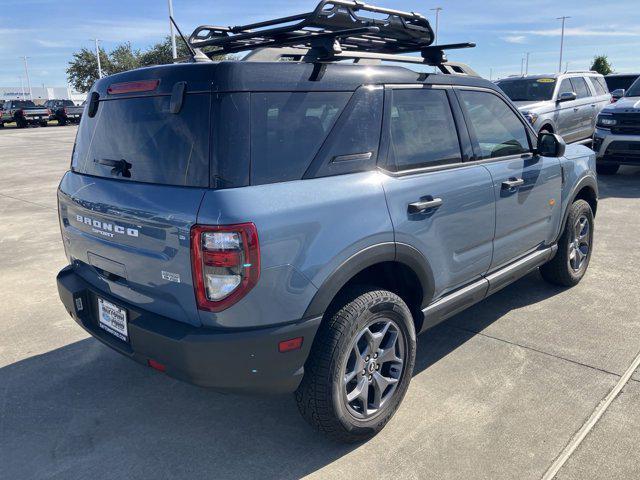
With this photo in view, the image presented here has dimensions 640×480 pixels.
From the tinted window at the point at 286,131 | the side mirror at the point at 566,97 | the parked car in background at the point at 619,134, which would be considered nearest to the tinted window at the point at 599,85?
the side mirror at the point at 566,97

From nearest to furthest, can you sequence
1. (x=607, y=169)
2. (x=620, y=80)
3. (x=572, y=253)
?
(x=572, y=253) → (x=607, y=169) → (x=620, y=80)

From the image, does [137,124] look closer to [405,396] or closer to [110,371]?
[110,371]

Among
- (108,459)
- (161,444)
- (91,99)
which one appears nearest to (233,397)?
(161,444)

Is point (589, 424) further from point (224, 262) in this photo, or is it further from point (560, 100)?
point (560, 100)

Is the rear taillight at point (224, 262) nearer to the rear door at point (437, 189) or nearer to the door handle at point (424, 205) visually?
the rear door at point (437, 189)

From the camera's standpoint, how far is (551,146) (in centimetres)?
393

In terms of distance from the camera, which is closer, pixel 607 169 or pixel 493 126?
pixel 493 126

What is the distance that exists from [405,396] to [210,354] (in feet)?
4.49

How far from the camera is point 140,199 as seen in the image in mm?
2404

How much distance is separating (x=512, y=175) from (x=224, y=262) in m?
2.26

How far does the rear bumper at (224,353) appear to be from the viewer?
2207 mm

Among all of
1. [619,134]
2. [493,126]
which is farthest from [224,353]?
[619,134]

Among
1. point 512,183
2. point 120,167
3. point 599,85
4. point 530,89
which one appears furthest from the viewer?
point 599,85

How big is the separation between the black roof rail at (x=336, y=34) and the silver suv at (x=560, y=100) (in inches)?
274
